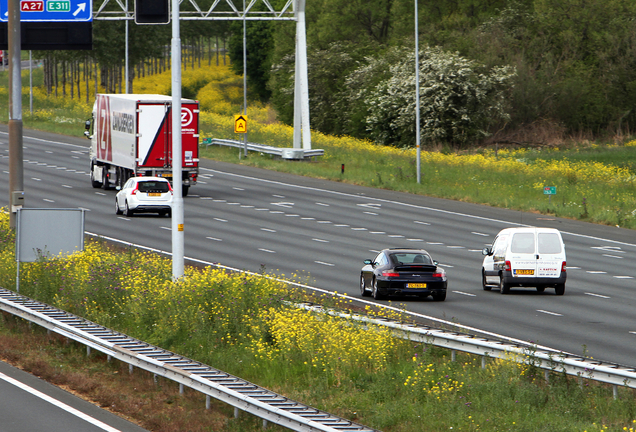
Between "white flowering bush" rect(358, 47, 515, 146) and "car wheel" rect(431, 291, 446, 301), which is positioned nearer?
"car wheel" rect(431, 291, 446, 301)

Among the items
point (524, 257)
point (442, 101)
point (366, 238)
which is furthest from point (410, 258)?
point (442, 101)

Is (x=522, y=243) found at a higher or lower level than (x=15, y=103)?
lower

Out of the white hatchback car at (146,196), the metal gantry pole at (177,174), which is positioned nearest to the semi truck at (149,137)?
the white hatchback car at (146,196)

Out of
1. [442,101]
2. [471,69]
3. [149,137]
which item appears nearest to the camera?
[149,137]

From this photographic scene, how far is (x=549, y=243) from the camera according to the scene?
24.2 meters

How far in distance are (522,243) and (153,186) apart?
17968 millimetres

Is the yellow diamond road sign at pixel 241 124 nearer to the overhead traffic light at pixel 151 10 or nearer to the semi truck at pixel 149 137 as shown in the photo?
the semi truck at pixel 149 137

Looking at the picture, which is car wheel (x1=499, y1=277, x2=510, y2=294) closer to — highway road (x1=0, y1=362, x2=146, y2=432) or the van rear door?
the van rear door

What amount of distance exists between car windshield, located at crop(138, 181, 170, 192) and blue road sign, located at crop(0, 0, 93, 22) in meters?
11.0

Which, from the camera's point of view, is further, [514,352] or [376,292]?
[376,292]

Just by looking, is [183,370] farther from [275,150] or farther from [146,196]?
[275,150]

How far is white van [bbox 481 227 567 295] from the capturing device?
24188 mm

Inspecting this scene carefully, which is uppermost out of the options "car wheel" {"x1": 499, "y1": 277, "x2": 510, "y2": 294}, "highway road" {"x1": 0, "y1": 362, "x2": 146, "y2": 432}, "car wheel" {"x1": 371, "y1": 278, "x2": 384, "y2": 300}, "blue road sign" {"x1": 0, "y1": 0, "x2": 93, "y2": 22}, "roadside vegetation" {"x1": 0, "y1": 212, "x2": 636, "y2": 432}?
"blue road sign" {"x1": 0, "y1": 0, "x2": 93, "y2": 22}

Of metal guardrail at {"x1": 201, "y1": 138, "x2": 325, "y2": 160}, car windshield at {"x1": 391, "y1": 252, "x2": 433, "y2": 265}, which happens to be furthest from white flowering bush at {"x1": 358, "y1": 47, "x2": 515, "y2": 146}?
car windshield at {"x1": 391, "y1": 252, "x2": 433, "y2": 265}
